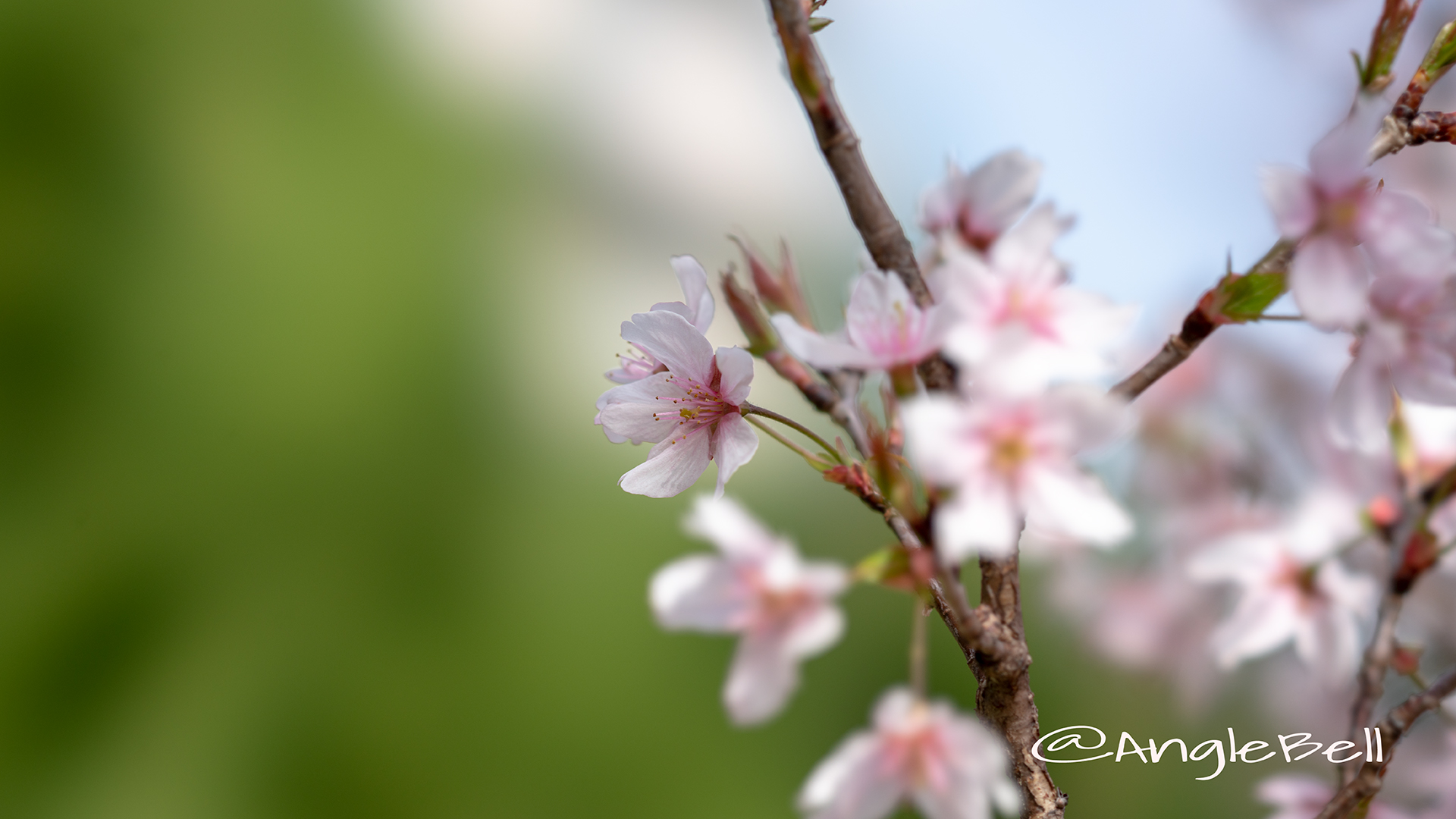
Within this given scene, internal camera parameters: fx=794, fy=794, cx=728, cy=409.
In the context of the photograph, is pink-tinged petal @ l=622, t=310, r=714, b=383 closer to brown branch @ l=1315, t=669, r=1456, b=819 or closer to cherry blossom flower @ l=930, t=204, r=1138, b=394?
cherry blossom flower @ l=930, t=204, r=1138, b=394

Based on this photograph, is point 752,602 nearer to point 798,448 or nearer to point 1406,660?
point 798,448

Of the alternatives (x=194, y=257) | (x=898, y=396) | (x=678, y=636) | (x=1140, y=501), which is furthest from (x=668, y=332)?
(x=194, y=257)

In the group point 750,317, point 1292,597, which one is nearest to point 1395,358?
point 1292,597

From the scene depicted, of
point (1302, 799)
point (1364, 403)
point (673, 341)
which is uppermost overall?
point (673, 341)

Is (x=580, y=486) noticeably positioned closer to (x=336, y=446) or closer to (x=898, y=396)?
(x=336, y=446)

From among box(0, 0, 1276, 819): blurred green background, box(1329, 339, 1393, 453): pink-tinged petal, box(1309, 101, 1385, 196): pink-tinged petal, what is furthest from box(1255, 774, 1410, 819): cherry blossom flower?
box(0, 0, 1276, 819): blurred green background
